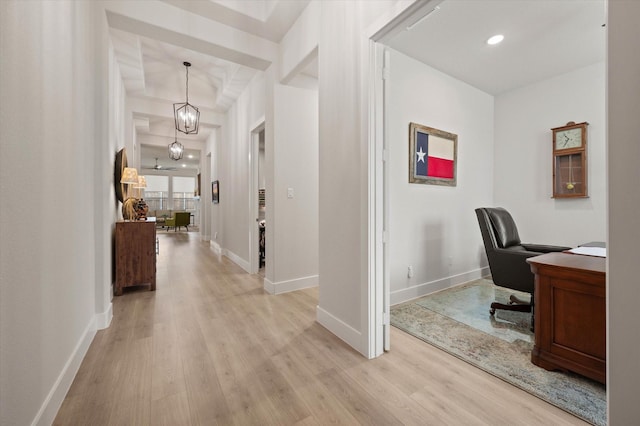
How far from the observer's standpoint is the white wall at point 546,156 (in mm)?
3369

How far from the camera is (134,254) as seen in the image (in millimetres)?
3350

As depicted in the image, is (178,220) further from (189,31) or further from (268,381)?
(268,381)

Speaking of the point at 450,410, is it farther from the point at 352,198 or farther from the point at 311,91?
the point at 311,91

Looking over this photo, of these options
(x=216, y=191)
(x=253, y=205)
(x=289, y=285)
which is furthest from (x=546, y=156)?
(x=216, y=191)

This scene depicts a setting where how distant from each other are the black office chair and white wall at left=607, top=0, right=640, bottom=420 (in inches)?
71.7

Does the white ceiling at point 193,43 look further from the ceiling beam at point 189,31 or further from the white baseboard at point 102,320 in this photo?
the white baseboard at point 102,320

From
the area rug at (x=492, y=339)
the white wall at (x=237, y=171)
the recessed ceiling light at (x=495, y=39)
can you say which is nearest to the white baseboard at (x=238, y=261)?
the white wall at (x=237, y=171)

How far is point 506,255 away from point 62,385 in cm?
343

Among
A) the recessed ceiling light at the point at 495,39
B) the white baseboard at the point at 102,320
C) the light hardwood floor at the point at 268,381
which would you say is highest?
A: the recessed ceiling light at the point at 495,39

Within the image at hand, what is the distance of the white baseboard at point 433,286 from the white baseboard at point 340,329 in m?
0.96

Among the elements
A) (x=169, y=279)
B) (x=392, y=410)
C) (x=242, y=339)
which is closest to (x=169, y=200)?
(x=169, y=279)

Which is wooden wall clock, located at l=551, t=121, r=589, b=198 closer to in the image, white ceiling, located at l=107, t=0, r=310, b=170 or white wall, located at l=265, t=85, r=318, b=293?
white wall, located at l=265, t=85, r=318, b=293

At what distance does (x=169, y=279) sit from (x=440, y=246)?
3.89m

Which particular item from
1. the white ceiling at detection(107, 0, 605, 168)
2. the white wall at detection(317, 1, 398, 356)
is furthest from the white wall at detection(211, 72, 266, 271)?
the white wall at detection(317, 1, 398, 356)
